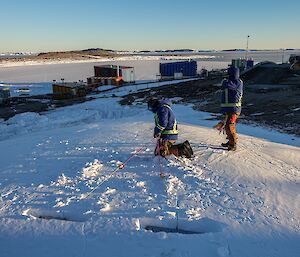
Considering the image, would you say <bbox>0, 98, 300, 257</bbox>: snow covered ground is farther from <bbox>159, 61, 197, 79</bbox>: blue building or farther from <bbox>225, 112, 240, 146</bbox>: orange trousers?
<bbox>159, 61, 197, 79</bbox>: blue building

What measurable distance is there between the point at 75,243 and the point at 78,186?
65.4 inches

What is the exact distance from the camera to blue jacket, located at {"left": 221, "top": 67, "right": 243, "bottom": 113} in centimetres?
702

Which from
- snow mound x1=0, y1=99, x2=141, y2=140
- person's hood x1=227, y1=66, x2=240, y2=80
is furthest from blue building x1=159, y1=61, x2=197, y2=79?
person's hood x1=227, y1=66, x2=240, y2=80

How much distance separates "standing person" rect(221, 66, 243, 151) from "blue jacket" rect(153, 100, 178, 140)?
1578 millimetres

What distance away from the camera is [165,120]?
251 inches

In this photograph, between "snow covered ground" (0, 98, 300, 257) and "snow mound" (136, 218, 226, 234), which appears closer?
"snow covered ground" (0, 98, 300, 257)

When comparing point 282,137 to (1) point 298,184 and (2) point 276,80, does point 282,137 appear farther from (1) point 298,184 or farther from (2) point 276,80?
(2) point 276,80

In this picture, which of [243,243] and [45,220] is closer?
[243,243]

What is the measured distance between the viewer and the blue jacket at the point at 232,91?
702 cm

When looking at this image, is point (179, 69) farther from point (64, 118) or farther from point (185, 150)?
point (185, 150)

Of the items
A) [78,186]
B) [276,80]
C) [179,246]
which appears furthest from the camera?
[276,80]

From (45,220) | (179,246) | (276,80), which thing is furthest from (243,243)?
(276,80)

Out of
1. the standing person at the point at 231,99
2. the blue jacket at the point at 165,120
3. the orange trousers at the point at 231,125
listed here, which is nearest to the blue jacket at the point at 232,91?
the standing person at the point at 231,99

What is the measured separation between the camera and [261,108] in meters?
14.0
